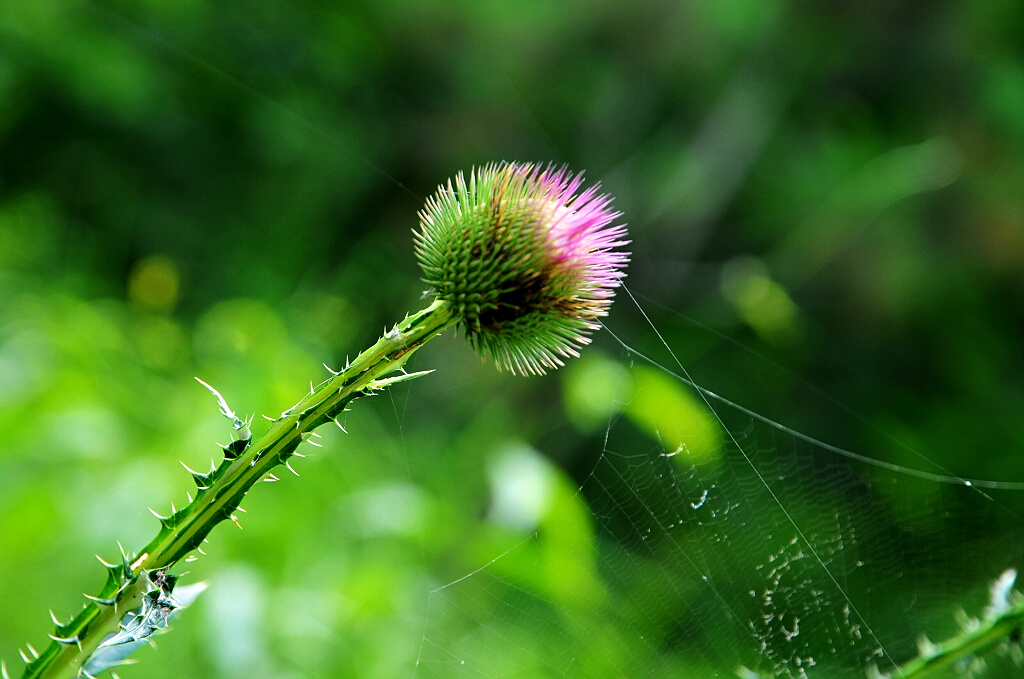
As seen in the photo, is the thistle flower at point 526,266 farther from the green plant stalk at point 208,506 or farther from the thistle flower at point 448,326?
the green plant stalk at point 208,506

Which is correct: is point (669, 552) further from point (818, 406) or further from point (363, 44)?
point (363, 44)

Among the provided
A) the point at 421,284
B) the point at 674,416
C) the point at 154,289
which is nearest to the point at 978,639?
the point at 674,416

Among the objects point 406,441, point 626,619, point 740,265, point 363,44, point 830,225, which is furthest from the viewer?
point 363,44

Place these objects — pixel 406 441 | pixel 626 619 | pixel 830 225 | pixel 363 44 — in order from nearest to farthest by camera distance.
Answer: pixel 626 619 < pixel 406 441 < pixel 830 225 < pixel 363 44

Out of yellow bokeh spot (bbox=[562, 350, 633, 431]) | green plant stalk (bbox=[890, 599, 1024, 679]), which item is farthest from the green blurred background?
green plant stalk (bbox=[890, 599, 1024, 679])

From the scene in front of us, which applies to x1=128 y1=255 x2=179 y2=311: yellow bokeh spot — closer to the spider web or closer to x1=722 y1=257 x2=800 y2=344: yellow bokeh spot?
the spider web

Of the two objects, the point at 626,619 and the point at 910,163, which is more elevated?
the point at 910,163

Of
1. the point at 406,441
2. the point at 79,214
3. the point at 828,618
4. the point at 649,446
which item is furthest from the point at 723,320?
the point at 79,214

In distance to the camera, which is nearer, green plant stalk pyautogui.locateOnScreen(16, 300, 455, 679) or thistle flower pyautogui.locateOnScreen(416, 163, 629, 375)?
green plant stalk pyautogui.locateOnScreen(16, 300, 455, 679)
